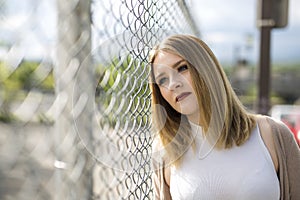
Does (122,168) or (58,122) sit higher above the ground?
(58,122)

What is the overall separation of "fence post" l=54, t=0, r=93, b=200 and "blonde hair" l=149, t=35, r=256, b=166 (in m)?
0.35

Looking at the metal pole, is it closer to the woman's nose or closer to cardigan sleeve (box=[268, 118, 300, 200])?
cardigan sleeve (box=[268, 118, 300, 200])

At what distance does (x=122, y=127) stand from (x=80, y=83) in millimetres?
497

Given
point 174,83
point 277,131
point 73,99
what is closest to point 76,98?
point 73,99

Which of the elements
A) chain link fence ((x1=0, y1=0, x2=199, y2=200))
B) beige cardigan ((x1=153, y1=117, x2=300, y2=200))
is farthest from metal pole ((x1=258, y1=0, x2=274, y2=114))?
beige cardigan ((x1=153, y1=117, x2=300, y2=200))

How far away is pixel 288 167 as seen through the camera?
4.65ft

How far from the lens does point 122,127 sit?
1536 millimetres

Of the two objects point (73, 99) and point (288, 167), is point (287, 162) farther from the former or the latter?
point (73, 99)

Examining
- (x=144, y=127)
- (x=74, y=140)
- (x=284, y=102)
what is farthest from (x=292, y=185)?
(x=284, y=102)

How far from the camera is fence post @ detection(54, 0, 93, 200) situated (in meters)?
0.99

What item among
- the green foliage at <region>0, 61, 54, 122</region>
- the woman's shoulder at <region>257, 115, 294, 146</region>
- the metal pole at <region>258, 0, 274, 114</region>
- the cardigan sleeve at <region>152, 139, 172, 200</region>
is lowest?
the metal pole at <region>258, 0, 274, 114</region>

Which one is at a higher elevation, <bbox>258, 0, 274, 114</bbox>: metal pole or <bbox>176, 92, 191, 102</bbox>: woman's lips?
<bbox>176, 92, 191, 102</bbox>: woman's lips

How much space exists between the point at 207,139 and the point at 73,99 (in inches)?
22.8

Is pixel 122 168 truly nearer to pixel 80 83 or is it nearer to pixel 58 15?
pixel 80 83
